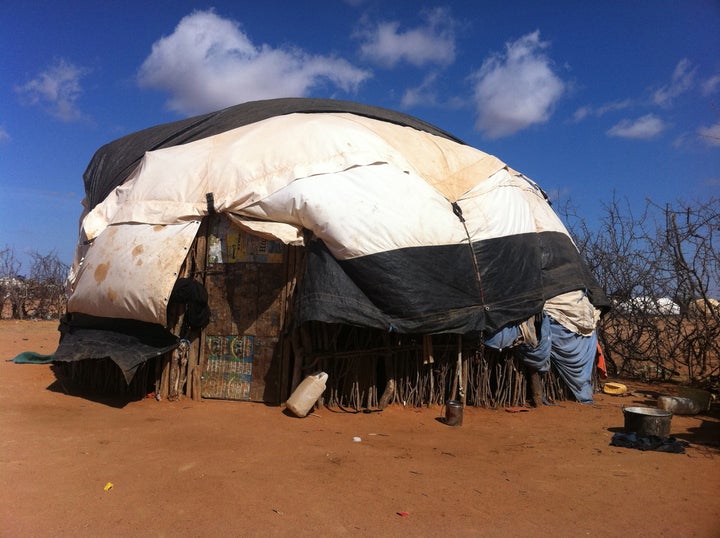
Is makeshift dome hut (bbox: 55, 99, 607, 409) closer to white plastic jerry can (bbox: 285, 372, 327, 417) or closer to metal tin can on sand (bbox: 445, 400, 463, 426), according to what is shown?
white plastic jerry can (bbox: 285, 372, 327, 417)

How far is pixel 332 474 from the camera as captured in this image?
4.16m

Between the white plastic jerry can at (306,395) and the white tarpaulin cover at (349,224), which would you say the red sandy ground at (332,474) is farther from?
the white tarpaulin cover at (349,224)

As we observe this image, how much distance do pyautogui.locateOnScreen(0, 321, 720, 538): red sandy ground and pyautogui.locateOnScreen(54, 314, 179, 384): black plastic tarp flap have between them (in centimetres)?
50

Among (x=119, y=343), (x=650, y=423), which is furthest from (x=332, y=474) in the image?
(x=119, y=343)

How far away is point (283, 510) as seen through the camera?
3451 mm

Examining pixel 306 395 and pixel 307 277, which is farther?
pixel 307 277

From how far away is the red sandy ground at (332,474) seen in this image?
3328 mm

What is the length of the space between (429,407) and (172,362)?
2.88 metres

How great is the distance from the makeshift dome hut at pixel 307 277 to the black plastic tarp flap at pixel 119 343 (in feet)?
0.06

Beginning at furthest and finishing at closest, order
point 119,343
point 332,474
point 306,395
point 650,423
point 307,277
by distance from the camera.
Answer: point 119,343 → point 307,277 → point 306,395 → point 650,423 → point 332,474

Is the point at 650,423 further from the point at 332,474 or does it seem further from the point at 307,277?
the point at 307,277

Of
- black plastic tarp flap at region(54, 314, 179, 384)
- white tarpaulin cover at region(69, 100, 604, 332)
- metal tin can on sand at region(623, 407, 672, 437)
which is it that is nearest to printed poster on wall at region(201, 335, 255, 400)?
black plastic tarp flap at region(54, 314, 179, 384)

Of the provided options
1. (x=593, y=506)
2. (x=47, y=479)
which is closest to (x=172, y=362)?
(x=47, y=479)

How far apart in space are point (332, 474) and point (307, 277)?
2.29 meters
